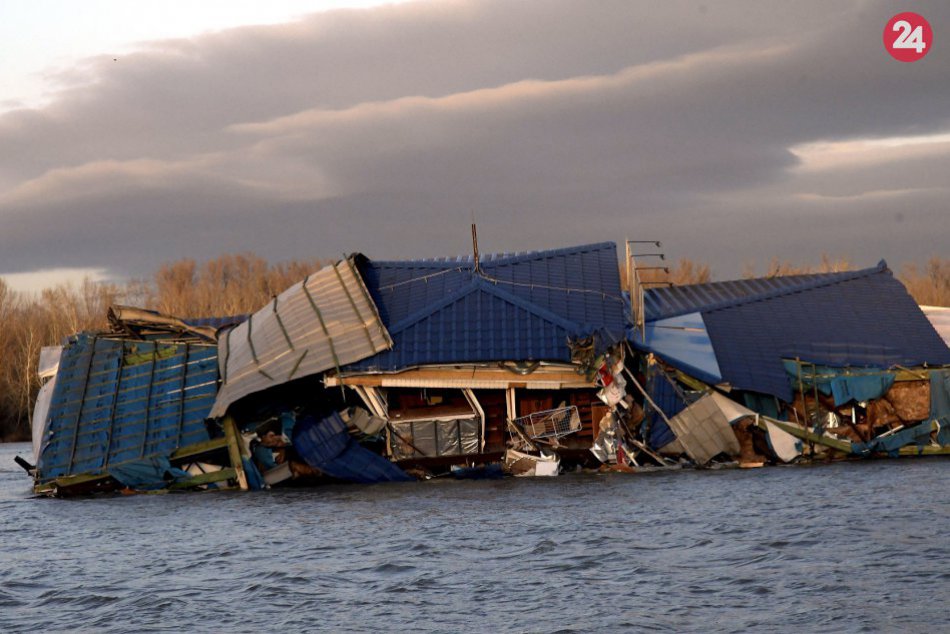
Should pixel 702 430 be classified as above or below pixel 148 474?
above

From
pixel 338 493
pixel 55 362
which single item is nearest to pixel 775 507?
pixel 338 493

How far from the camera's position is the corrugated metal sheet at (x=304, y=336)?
3102 centimetres

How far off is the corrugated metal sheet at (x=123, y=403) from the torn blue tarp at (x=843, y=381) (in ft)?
51.7

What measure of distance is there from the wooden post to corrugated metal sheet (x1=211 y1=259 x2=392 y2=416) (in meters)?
0.57

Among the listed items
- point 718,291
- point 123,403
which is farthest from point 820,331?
point 123,403

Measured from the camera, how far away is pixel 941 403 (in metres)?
31.9

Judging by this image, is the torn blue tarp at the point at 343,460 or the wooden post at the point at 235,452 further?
the wooden post at the point at 235,452

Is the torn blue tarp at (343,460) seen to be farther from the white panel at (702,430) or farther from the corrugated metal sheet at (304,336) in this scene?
the white panel at (702,430)

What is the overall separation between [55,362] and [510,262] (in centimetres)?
1578

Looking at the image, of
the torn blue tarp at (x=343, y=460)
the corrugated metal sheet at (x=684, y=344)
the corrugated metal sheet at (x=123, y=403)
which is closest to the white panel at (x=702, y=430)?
the corrugated metal sheet at (x=684, y=344)

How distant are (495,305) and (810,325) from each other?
31.3 feet

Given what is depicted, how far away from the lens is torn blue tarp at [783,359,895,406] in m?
32.0

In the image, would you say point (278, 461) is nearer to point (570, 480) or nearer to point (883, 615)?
point (570, 480)

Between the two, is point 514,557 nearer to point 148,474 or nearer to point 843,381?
point 148,474
